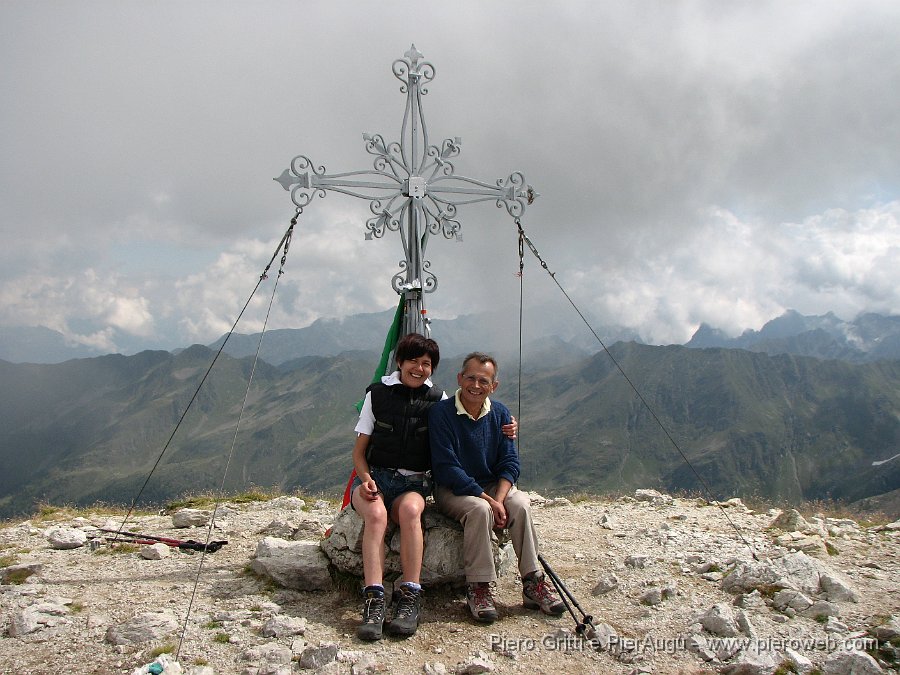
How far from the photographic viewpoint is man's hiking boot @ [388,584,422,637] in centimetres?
547

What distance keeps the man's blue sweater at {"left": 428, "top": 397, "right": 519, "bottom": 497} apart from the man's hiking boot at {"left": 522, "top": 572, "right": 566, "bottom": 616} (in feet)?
3.37

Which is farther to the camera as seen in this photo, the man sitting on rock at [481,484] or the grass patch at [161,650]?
the man sitting on rock at [481,484]

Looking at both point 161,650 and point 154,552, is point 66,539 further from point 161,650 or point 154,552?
point 161,650

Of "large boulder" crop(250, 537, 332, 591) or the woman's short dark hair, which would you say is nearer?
the woman's short dark hair

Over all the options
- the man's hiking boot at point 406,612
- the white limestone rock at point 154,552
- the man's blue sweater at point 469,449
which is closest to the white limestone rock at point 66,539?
the white limestone rock at point 154,552

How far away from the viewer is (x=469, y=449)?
21.1 feet

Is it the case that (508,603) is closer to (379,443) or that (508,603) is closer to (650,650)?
(650,650)

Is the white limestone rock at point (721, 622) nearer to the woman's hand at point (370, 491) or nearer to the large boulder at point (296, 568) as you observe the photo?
the woman's hand at point (370, 491)

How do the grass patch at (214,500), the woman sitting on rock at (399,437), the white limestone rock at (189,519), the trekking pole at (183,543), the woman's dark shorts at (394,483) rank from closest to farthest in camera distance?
the woman sitting on rock at (399,437), the woman's dark shorts at (394,483), the trekking pole at (183,543), the white limestone rock at (189,519), the grass patch at (214,500)

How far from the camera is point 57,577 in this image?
7039 mm

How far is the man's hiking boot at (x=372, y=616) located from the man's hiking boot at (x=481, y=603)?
96cm

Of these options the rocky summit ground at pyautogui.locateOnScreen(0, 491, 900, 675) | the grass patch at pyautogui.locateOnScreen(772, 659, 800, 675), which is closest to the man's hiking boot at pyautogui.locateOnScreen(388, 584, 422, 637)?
the rocky summit ground at pyautogui.locateOnScreen(0, 491, 900, 675)

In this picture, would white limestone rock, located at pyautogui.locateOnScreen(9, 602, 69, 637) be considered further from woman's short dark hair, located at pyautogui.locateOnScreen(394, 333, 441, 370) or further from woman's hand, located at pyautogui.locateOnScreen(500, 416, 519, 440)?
woman's hand, located at pyautogui.locateOnScreen(500, 416, 519, 440)

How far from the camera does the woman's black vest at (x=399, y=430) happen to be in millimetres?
6414
